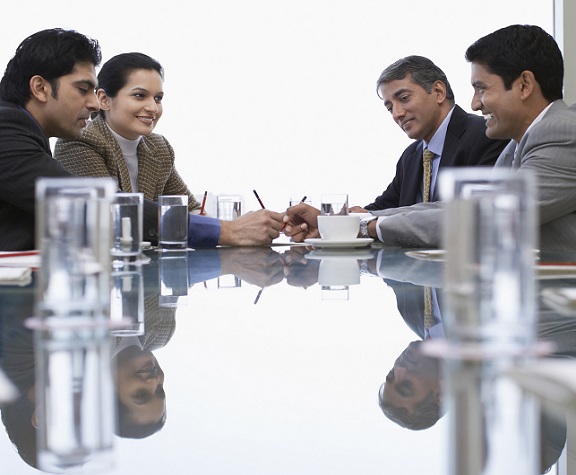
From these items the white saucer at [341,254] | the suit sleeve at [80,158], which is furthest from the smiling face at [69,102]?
the white saucer at [341,254]

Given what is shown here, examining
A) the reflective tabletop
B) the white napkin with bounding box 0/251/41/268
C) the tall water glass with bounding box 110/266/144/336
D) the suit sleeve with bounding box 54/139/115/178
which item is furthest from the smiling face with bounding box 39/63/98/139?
the reflective tabletop

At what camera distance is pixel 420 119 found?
12.1 ft

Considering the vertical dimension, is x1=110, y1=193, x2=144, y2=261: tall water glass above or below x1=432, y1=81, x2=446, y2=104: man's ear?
below

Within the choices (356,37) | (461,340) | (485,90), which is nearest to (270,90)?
(356,37)

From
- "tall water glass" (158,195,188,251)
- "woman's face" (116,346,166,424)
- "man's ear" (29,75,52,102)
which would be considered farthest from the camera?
"man's ear" (29,75,52,102)

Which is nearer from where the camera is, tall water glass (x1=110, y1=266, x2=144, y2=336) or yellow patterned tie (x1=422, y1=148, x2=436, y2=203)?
tall water glass (x1=110, y1=266, x2=144, y2=336)

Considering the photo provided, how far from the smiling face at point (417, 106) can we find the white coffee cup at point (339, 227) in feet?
5.61

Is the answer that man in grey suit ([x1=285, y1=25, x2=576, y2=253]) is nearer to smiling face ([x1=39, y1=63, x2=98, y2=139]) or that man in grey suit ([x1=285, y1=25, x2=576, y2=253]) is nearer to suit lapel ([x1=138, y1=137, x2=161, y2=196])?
smiling face ([x1=39, y1=63, x2=98, y2=139])

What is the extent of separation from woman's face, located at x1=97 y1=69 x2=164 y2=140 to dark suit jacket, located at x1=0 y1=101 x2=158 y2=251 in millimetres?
1053

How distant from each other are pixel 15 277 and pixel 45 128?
1.79m

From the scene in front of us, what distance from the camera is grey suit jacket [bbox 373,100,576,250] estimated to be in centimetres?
213

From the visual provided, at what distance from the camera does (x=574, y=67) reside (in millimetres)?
4734

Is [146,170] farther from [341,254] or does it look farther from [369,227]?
[341,254]

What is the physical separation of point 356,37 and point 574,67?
1360mm
